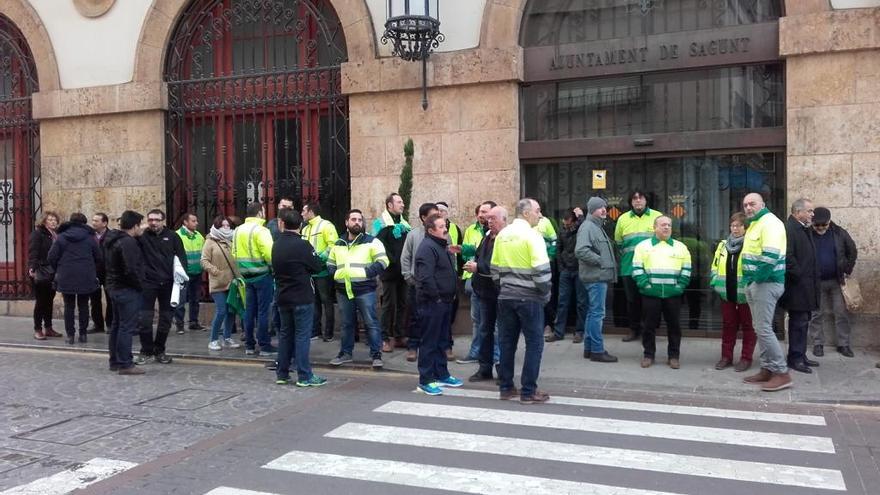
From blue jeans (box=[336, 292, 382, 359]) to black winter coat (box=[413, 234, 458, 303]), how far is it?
3.31 feet

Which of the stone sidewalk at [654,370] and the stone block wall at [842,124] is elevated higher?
the stone block wall at [842,124]

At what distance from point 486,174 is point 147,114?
233 inches

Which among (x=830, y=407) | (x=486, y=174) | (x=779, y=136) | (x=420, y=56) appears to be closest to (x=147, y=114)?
(x=420, y=56)

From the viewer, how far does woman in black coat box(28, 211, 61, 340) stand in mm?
11320

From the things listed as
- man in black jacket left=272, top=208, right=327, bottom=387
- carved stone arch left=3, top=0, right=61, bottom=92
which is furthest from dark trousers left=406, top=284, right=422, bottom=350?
carved stone arch left=3, top=0, right=61, bottom=92

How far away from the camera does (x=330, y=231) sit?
32.1ft

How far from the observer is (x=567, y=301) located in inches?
403

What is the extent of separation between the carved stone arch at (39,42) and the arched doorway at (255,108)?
2109 mm

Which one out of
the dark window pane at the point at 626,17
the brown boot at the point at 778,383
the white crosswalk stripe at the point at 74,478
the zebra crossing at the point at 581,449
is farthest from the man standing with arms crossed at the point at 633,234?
the white crosswalk stripe at the point at 74,478

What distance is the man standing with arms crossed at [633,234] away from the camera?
972 centimetres

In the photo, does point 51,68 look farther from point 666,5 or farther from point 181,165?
A: point 666,5

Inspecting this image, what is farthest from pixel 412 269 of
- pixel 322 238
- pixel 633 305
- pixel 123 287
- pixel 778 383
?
pixel 778 383

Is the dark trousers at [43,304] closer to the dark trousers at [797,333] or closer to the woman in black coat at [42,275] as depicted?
the woman in black coat at [42,275]

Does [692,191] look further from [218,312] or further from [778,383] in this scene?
[218,312]
